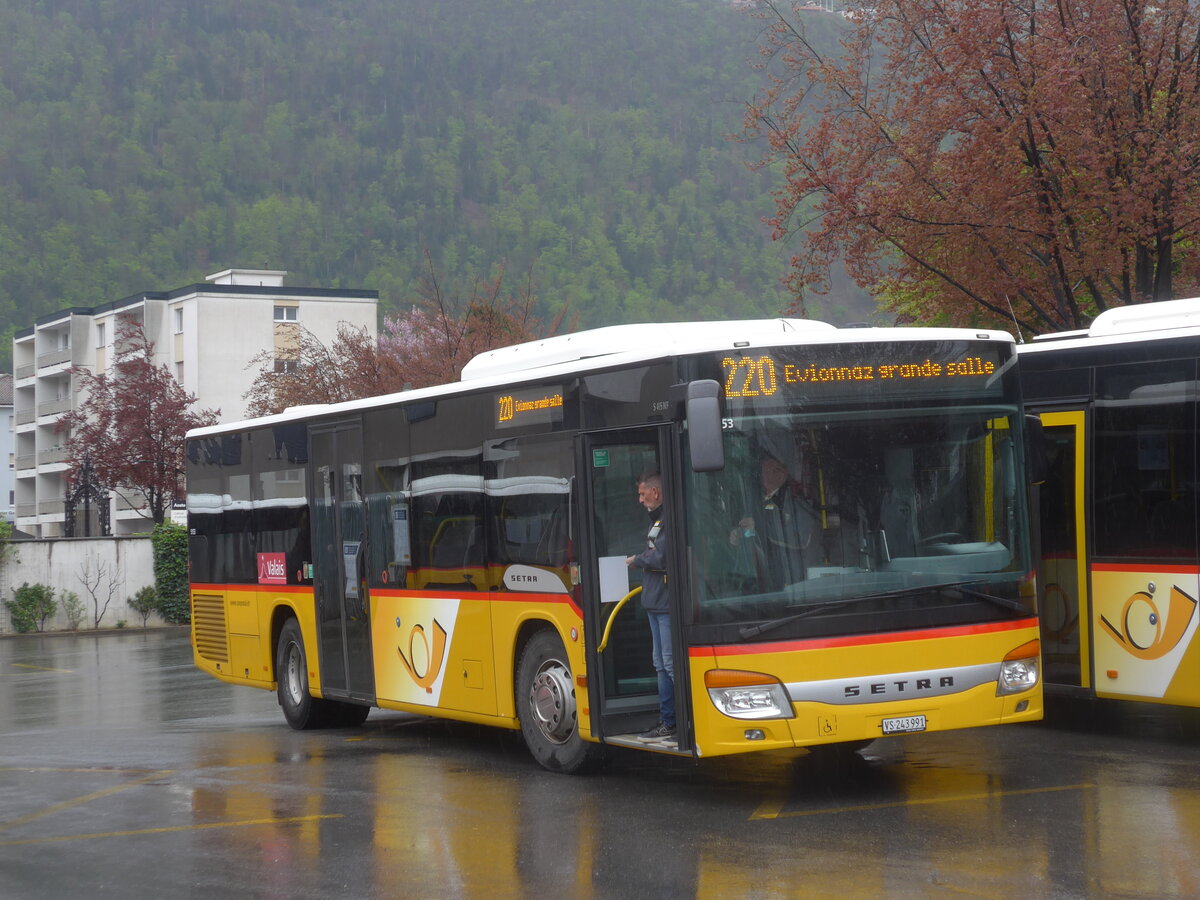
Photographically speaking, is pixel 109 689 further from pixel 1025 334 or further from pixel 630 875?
pixel 630 875

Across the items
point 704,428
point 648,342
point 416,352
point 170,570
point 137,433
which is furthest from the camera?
point 137,433

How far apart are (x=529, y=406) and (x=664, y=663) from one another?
236 cm

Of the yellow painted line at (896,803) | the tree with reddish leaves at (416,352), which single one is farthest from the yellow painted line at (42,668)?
the yellow painted line at (896,803)

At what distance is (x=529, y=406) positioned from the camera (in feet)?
38.2

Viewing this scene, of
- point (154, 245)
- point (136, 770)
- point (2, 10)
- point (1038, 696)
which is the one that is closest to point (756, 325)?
point (1038, 696)

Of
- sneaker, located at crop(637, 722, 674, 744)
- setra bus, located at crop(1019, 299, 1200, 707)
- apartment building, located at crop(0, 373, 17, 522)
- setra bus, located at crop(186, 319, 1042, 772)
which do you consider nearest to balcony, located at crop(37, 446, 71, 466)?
apartment building, located at crop(0, 373, 17, 522)

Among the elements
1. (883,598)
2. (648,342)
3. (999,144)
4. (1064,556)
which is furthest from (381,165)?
(883,598)

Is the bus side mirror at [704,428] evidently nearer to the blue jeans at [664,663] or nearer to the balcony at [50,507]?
the blue jeans at [664,663]

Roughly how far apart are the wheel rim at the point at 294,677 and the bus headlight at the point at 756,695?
7129 mm

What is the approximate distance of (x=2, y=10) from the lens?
185625 mm

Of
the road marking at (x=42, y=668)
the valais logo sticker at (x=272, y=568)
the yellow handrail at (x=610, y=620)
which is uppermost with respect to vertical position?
the valais logo sticker at (x=272, y=568)

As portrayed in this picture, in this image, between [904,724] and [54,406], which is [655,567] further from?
[54,406]

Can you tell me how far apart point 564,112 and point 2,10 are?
214 ft

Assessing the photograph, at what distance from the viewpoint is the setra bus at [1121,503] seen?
38.4 feet
